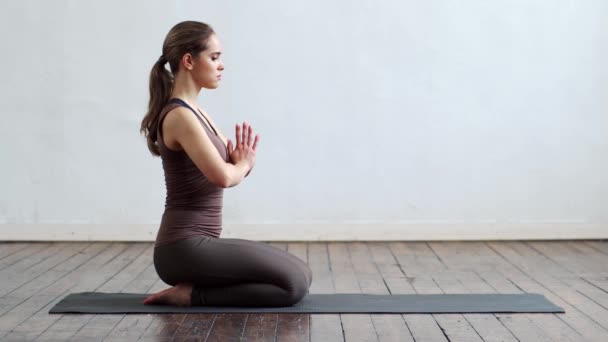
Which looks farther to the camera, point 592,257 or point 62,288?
point 592,257

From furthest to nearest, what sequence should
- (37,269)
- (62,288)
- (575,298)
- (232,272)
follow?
(37,269) < (62,288) < (575,298) < (232,272)

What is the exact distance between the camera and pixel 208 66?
10.1 ft

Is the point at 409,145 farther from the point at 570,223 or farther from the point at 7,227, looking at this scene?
the point at 7,227

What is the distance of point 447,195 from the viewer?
4922mm

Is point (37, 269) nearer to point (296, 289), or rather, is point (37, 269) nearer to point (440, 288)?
point (296, 289)

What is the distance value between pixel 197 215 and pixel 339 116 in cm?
194

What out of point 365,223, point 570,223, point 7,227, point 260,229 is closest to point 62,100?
point 7,227

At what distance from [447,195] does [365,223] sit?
1.60 feet

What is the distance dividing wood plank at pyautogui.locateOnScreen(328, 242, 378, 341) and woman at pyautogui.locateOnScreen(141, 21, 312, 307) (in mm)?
280

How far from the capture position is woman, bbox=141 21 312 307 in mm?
3025

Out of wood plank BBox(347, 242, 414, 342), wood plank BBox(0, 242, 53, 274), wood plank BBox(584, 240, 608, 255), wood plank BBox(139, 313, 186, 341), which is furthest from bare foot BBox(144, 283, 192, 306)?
wood plank BBox(584, 240, 608, 255)

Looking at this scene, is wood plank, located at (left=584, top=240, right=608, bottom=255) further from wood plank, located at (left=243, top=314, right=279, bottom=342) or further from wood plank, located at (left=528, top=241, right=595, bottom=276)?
wood plank, located at (left=243, top=314, right=279, bottom=342)

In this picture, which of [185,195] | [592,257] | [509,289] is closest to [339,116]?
[592,257]

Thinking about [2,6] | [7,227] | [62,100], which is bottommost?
[7,227]
